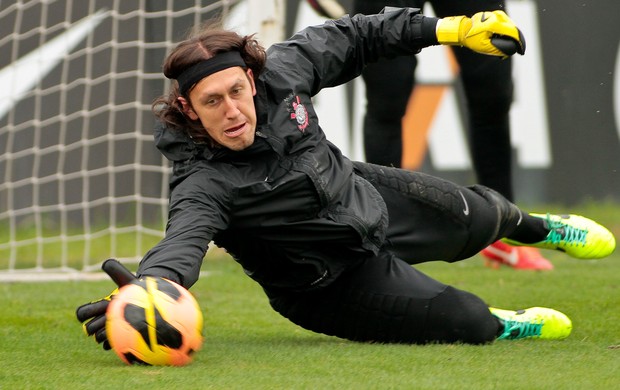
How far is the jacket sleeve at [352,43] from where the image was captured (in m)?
3.77

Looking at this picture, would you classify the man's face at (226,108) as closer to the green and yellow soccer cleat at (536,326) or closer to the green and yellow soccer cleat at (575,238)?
the green and yellow soccer cleat at (536,326)

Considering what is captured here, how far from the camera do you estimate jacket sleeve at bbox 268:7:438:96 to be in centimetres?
377

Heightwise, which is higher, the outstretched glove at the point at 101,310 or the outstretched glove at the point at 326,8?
the outstretched glove at the point at 326,8

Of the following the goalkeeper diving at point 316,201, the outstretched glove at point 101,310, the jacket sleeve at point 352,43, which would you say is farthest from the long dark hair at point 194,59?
the outstretched glove at point 101,310

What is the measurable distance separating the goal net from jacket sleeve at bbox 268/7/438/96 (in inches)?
115

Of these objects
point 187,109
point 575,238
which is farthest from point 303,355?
point 575,238

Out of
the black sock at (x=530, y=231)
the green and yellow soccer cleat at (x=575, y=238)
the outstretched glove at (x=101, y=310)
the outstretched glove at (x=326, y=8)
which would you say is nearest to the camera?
the outstretched glove at (x=101, y=310)

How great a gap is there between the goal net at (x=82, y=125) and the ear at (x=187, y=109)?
3.33 m

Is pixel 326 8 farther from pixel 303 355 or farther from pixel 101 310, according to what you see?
pixel 101 310

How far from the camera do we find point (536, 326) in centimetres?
373

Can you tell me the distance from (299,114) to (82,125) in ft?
13.6

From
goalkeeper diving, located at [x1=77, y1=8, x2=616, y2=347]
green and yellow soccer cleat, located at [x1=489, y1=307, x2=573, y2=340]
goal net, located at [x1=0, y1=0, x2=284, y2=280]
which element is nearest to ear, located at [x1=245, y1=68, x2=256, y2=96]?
goalkeeper diving, located at [x1=77, y1=8, x2=616, y2=347]

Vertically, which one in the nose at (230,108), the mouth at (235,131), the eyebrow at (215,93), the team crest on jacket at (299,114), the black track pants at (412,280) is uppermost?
the eyebrow at (215,93)

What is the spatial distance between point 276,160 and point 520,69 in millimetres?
4478
